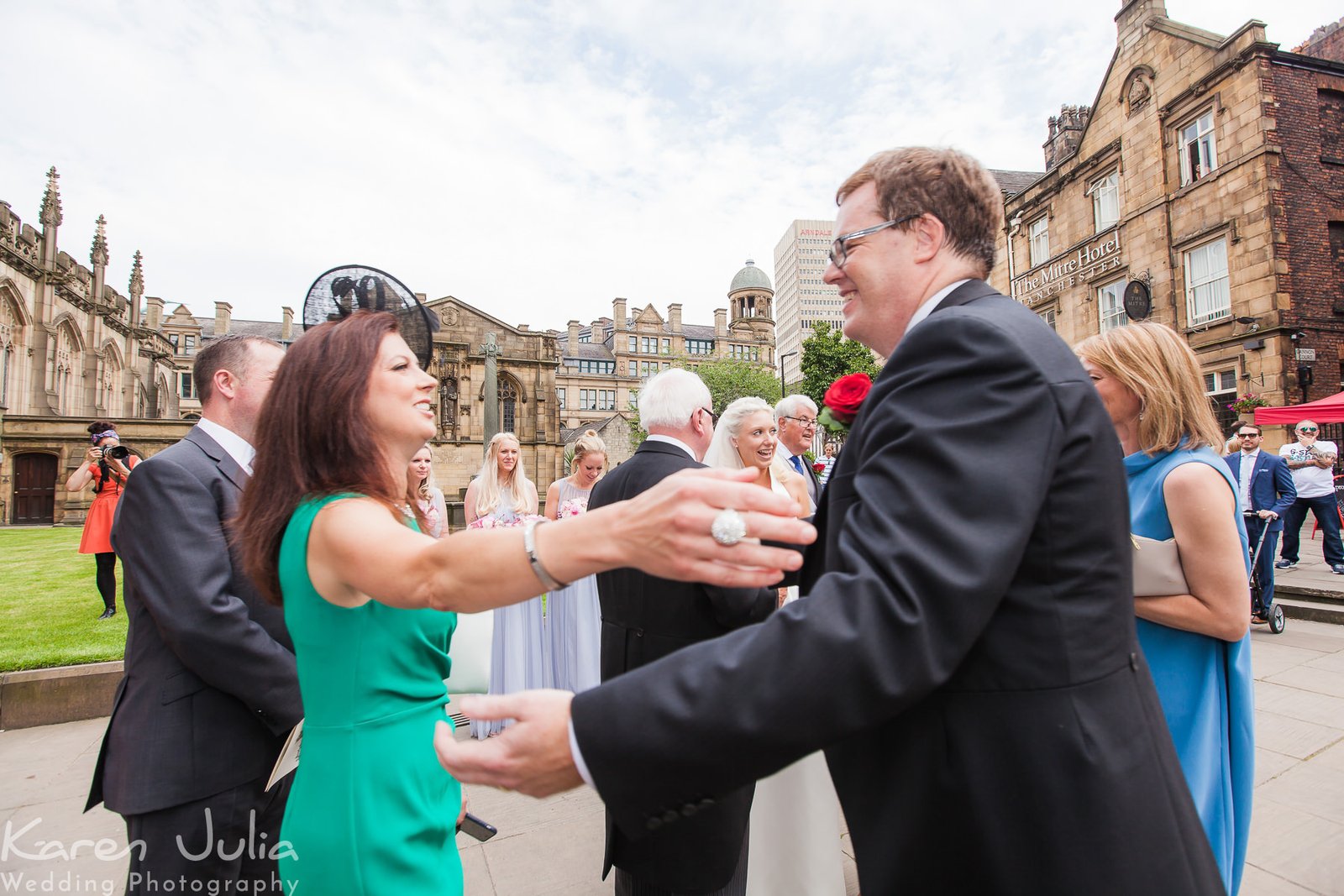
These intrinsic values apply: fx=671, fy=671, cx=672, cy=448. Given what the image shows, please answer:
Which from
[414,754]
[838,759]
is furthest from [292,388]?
[838,759]

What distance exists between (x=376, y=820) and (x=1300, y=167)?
2400 centimetres

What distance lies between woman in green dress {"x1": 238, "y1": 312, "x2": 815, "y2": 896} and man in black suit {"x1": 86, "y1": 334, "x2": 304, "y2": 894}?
2.02 ft

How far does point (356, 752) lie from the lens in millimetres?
1728

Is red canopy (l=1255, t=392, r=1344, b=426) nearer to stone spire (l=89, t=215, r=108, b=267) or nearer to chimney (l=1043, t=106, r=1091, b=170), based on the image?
chimney (l=1043, t=106, r=1091, b=170)

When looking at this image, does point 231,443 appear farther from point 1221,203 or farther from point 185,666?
point 1221,203

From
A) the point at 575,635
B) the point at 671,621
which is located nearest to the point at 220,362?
the point at 671,621

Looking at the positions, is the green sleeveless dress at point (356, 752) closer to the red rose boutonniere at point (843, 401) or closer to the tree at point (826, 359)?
the red rose boutonniere at point (843, 401)

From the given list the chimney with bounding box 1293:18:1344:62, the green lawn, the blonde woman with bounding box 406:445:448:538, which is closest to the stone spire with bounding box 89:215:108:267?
the green lawn

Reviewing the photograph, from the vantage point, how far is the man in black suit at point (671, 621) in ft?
9.11

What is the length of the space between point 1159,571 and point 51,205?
52.2 meters

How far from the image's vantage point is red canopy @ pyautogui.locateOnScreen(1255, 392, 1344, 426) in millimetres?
12875

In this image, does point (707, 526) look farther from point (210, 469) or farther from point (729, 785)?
point (210, 469)

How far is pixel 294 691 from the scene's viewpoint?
8.04 feet

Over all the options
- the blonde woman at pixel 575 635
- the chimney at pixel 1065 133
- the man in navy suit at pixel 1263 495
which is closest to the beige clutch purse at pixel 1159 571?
the blonde woman at pixel 575 635
